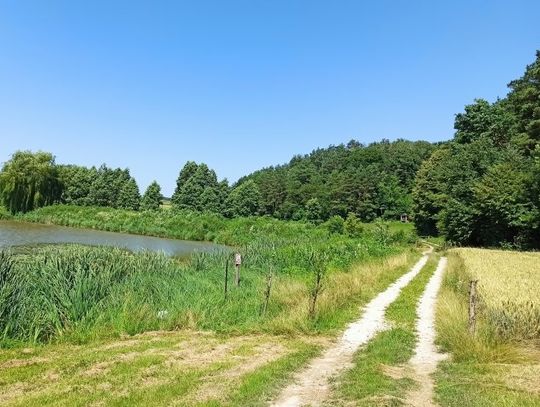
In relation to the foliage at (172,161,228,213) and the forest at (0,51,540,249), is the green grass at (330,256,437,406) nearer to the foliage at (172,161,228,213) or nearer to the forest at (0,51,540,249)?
the forest at (0,51,540,249)

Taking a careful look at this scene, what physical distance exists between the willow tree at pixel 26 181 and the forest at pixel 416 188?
152 millimetres

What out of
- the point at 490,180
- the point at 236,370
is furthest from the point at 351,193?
the point at 236,370

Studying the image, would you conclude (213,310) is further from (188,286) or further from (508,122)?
(508,122)

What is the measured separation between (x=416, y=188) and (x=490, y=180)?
32.0 meters

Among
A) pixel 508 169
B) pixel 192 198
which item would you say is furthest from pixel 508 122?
pixel 192 198

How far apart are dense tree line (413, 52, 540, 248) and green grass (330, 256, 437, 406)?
35.2 meters

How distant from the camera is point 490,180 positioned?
48.9m

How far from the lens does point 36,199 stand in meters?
74.8

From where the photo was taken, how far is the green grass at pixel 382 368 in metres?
6.85

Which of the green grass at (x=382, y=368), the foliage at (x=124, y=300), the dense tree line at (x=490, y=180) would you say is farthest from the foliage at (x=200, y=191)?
the green grass at (x=382, y=368)

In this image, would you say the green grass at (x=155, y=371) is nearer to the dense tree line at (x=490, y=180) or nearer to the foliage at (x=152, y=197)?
the dense tree line at (x=490, y=180)

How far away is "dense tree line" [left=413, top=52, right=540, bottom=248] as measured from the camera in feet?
151

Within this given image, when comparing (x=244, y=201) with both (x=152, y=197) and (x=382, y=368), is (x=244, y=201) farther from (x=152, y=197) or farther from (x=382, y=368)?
(x=382, y=368)

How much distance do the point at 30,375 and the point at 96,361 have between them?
113 cm
